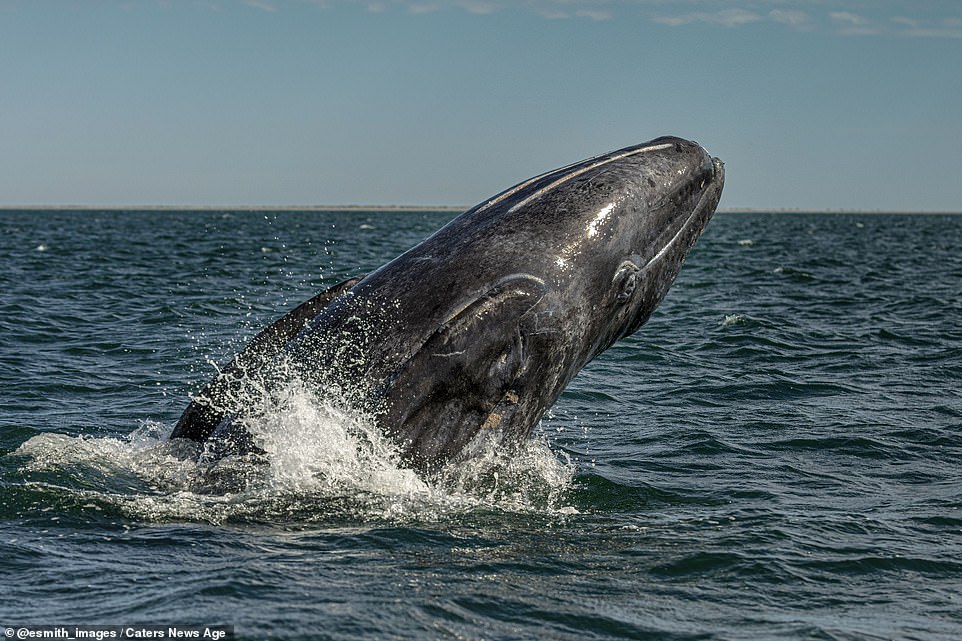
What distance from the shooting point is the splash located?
6.96 meters

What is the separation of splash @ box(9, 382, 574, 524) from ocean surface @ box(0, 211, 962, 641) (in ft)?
0.07

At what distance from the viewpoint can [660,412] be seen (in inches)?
454

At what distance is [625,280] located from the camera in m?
7.99

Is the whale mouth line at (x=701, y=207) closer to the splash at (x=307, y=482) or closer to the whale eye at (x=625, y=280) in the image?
the whale eye at (x=625, y=280)

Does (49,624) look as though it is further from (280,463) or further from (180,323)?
(180,323)

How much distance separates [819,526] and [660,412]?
167 inches

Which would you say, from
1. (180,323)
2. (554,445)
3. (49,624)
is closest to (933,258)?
(180,323)

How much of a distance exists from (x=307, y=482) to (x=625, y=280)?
2.72m

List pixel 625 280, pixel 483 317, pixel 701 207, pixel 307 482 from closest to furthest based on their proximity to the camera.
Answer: pixel 483 317 → pixel 307 482 → pixel 625 280 → pixel 701 207

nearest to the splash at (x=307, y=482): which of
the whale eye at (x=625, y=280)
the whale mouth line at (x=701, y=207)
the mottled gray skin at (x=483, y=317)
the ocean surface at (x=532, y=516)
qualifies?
the ocean surface at (x=532, y=516)

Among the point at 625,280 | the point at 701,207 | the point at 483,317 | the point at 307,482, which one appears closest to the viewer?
the point at 483,317

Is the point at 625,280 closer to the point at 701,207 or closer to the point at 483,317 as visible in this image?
the point at 701,207

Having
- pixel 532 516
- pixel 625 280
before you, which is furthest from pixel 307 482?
pixel 625 280

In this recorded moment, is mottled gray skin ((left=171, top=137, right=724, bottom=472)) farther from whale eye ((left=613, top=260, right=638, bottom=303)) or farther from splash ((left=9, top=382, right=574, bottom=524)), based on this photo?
splash ((left=9, top=382, right=574, bottom=524))
